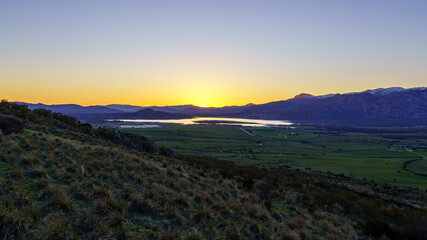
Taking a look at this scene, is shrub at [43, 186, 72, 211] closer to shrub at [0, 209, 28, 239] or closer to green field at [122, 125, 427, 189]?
shrub at [0, 209, 28, 239]

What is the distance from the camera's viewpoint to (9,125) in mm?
14359

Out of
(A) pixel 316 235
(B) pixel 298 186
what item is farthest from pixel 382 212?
(A) pixel 316 235

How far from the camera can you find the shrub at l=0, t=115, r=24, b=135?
45.6 ft

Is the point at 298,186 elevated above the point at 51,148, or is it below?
below

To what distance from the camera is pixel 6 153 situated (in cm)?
1034

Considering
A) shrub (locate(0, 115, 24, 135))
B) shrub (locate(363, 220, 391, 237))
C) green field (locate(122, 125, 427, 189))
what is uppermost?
shrub (locate(0, 115, 24, 135))

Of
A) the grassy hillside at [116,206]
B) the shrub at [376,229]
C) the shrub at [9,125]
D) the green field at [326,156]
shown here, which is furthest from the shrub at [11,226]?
the green field at [326,156]

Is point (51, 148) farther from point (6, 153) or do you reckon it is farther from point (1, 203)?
point (1, 203)

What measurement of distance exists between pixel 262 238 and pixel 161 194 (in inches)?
178

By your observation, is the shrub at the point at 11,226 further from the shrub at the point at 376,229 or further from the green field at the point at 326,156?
the green field at the point at 326,156

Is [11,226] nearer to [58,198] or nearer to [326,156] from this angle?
[58,198]

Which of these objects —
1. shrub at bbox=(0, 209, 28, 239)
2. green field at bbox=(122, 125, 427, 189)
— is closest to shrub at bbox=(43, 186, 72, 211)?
shrub at bbox=(0, 209, 28, 239)

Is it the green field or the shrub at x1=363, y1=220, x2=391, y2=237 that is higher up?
the shrub at x1=363, y1=220, x2=391, y2=237

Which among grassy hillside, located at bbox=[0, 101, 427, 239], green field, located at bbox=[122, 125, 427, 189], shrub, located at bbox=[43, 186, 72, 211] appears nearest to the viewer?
grassy hillside, located at bbox=[0, 101, 427, 239]
